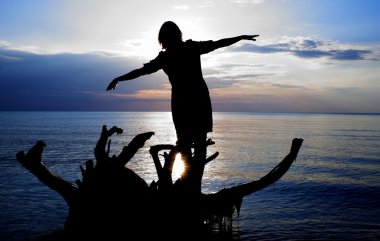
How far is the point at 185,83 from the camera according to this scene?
5562 mm

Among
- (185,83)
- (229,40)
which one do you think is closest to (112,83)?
(185,83)

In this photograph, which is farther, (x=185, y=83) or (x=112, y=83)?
(x=112, y=83)

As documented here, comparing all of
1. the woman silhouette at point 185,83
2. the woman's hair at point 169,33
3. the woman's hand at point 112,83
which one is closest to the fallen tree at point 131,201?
the woman silhouette at point 185,83

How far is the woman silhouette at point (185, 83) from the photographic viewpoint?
17.4ft

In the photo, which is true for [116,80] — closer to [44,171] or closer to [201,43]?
[201,43]

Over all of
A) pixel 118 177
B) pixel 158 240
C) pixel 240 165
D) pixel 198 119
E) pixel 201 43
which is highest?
pixel 201 43

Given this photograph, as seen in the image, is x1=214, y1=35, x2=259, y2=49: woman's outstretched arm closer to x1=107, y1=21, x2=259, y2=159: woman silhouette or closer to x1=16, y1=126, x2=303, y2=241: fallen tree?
x1=107, y1=21, x2=259, y2=159: woman silhouette

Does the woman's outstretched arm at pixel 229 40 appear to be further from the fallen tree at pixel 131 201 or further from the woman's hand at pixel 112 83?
the woman's hand at pixel 112 83

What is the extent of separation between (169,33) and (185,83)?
2.64 ft

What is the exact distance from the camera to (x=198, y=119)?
5.59 metres

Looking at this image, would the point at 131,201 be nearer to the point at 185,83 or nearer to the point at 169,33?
the point at 185,83

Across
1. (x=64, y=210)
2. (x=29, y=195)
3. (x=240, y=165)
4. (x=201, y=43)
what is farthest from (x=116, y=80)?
(x=240, y=165)

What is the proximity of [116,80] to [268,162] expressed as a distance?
30.5 m

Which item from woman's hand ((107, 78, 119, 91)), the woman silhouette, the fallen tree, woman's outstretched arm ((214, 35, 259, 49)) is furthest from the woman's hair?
the fallen tree
